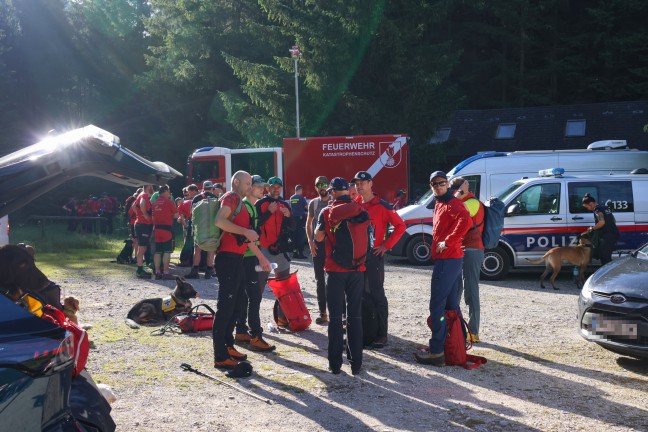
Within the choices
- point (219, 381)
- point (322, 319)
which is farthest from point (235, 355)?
point (322, 319)

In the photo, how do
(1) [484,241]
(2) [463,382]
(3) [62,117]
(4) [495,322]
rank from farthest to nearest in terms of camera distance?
1. (3) [62,117]
2. (4) [495,322]
3. (1) [484,241]
4. (2) [463,382]

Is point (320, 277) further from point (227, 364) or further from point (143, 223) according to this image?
point (143, 223)

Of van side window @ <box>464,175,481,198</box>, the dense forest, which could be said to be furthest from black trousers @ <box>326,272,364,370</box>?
the dense forest

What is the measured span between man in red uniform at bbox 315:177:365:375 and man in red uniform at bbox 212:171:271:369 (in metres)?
0.70

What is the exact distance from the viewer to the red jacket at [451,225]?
6637mm

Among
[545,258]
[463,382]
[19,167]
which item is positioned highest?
[19,167]

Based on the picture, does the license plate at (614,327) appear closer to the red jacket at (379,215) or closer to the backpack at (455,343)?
the backpack at (455,343)

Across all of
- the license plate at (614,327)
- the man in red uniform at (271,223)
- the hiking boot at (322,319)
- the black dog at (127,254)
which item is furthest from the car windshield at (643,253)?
the black dog at (127,254)

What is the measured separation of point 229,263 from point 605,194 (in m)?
8.83

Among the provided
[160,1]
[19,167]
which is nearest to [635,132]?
[160,1]

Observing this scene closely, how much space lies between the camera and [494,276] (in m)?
12.9

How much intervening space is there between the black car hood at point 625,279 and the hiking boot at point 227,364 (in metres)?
3.69

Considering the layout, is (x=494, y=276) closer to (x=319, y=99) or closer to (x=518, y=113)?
(x=319, y=99)

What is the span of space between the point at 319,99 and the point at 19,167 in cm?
2382
